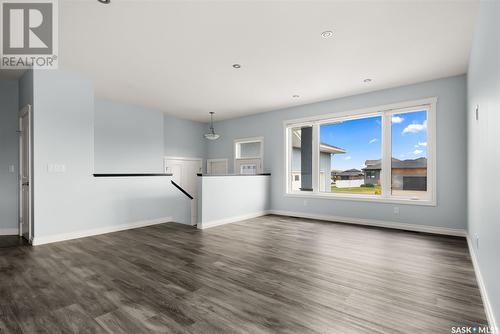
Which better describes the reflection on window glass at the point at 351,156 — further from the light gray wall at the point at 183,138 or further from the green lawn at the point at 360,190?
the light gray wall at the point at 183,138

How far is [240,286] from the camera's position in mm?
2525

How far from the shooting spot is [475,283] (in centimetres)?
256

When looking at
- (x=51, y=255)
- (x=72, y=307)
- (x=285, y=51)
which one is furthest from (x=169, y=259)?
(x=285, y=51)

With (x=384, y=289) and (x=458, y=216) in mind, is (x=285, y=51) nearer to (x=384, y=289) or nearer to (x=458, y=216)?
(x=384, y=289)

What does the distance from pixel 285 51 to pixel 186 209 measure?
4.35 meters

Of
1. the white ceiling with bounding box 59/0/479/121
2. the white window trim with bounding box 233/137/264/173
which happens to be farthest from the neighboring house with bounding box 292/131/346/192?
the white ceiling with bounding box 59/0/479/121

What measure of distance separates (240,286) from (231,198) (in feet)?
10.8

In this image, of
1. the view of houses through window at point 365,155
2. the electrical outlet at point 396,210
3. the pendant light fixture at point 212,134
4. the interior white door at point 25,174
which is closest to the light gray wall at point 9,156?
the interior white door at point 25,174

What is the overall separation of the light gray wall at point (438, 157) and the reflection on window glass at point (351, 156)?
367mm

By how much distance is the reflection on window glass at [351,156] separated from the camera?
5.54 metres

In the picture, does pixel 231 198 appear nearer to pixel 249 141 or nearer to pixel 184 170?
pixel 249 141

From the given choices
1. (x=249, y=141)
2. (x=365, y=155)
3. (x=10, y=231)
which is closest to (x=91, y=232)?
(x=10, y=231)

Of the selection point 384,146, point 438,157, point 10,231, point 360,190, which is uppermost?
point 384,146

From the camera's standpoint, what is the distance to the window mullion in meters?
5.25
